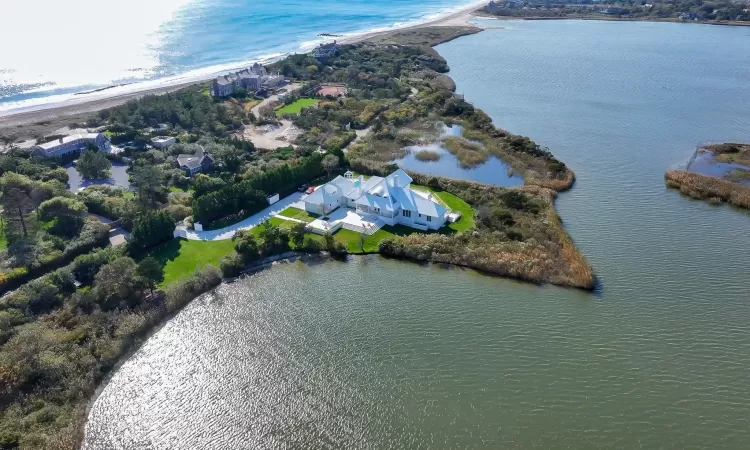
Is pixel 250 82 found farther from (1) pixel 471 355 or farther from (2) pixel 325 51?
(1) pixel 471 355

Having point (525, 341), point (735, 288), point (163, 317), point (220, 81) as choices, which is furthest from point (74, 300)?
point (220, 81)

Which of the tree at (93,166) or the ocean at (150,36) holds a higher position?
the ocean at (150,36)

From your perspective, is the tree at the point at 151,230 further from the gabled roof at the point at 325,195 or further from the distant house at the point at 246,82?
the distant house at the point at 246,82

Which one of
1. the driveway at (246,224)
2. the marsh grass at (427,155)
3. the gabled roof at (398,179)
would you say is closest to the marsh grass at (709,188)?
the marsh grass at (427,155)

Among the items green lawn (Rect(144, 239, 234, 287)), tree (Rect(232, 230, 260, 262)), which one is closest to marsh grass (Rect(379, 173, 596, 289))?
tree (Rect(232, 230, 260, 262))

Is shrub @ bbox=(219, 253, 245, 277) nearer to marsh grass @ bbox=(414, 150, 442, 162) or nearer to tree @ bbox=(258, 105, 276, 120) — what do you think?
marsh grass @ bbox=(414, 150, 442, 162)

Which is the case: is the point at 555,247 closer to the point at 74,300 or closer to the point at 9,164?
the point at 74,300

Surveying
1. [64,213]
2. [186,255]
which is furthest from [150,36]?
[186,255]
